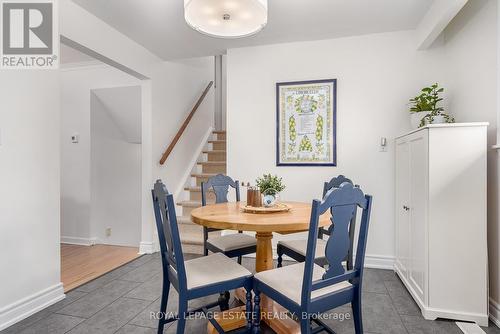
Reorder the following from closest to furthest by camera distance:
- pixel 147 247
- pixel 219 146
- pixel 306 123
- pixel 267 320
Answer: pixel 267 320, pixel 306 123, pixel 147 247, pixel 219 146

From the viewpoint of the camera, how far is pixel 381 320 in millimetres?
2016

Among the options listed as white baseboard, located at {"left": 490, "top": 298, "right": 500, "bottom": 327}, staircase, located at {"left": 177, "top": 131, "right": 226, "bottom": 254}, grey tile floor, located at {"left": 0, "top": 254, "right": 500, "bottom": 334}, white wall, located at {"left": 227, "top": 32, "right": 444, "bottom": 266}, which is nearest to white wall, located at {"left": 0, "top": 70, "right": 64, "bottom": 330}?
grey tile floor, located at {"left": 0, "top": 254, "right": 500, "bottom": 334}

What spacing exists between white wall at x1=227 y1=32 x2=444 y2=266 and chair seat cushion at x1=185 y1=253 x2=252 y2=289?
1.70 m

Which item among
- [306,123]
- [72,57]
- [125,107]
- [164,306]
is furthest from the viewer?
[125,107]

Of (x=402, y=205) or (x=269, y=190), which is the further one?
(x=402, y=205)

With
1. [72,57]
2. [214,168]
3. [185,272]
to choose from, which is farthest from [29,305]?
[72,57]

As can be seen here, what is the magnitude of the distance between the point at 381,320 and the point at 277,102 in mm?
2331

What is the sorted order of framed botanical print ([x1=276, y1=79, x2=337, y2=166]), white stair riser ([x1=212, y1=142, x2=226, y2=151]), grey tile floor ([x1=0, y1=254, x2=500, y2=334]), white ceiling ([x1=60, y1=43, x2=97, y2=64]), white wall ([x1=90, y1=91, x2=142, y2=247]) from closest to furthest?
1. grey tile floor ([x1=0, y1=254, x2=500, y2=334])
2. framed botanical print ([x1=276, y1=79, x2=337, y2=166])
3. white ceiling ([x1=60, y1=43, x2=97, y2=64])
4. white wall ([x1=90, y1=91, x2=142, y2=247])
5. white stair riser ([x1=212, y1=142, x2=226, y2=151])

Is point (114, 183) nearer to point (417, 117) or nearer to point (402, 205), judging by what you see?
point (402, 205)

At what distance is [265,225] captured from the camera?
1.51 metres

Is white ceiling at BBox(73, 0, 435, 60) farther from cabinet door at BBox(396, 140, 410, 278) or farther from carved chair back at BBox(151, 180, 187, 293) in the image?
carved chair back at BBox(151, 180, 187, 293)

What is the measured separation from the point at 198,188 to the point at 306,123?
1.79 meters

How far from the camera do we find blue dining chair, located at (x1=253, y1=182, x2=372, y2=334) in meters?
1.31

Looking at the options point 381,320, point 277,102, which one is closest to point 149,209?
point 277,102
